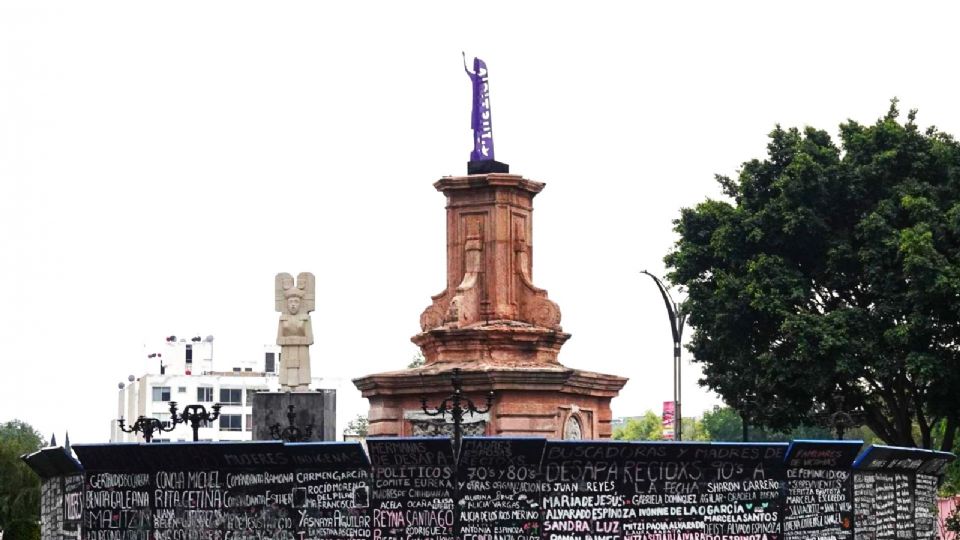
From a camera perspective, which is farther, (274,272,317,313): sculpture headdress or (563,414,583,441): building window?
(274,272,317,313): sculpture headdress

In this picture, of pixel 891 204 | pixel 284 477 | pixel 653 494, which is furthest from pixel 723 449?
pixel 891 204

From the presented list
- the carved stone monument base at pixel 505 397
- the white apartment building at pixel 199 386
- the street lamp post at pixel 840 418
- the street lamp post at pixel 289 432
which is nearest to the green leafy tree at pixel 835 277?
the street lamp post at pixel 840 418

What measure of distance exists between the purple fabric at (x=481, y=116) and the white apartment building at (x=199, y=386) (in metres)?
81.5

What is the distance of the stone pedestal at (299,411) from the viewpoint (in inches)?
1460

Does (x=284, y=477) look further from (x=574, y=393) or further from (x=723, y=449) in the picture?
(x=574, y=393)

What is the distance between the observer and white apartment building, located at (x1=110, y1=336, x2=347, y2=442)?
408 ft

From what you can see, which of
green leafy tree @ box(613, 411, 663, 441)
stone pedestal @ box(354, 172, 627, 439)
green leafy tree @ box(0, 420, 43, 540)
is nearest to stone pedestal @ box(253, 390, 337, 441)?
stone pedestal @ box(354, 172, 627, 439)

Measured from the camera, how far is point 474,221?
37750 mm

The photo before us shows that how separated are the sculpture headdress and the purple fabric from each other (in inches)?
185

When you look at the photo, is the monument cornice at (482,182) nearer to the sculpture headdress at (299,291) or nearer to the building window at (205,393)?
the sculpture headdress at (299,291)

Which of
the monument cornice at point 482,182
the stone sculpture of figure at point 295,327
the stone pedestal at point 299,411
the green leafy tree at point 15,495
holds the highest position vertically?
the monument cornice at point 482,182

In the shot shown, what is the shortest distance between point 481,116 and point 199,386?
8975 cm

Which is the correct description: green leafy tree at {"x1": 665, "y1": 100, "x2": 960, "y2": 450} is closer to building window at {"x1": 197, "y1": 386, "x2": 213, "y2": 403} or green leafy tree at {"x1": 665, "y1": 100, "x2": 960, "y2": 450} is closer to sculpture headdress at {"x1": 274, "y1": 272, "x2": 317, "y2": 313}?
sculpture headdress at {"x1": 274, "y1": 272, "x2": 317, "y2": 313}

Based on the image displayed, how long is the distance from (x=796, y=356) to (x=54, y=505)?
26.2 m
